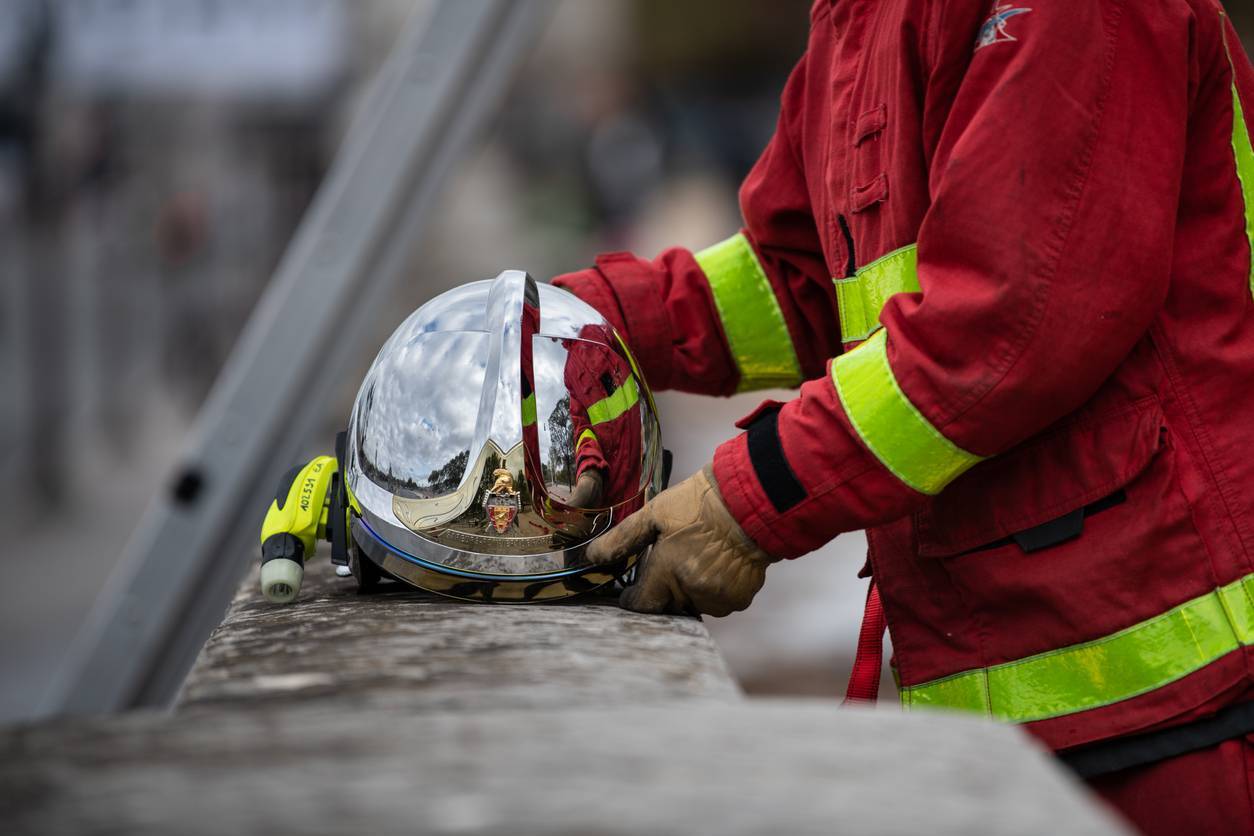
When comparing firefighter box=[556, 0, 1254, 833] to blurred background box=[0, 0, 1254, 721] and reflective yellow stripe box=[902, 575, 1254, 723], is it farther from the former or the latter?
blurred background box=[0, 0, 1254, 721]

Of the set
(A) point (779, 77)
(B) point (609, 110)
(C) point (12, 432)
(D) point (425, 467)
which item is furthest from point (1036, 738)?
(A) point (779, 77)

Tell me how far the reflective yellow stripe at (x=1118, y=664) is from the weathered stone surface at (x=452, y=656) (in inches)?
16.6

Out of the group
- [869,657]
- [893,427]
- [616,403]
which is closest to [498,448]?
[616,403]

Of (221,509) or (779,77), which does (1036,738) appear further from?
(779,77)

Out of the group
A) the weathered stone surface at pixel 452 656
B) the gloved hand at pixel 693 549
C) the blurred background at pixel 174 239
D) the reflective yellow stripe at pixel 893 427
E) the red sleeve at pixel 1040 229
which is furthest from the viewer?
the blurred background at pixel 174 239

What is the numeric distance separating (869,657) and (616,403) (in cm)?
58

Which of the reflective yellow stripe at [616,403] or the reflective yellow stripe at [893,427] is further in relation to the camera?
the reflective yellow stripe at [616,403]

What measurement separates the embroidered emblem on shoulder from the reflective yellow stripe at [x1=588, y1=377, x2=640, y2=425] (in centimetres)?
72

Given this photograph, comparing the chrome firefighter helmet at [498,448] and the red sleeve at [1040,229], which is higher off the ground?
the red sleeve at [1040,229]

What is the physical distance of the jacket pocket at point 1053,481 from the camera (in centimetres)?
200

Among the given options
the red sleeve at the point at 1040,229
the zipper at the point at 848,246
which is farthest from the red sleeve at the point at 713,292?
the red sleeve at the point at 1040,229

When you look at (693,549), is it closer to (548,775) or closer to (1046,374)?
(1046,374)

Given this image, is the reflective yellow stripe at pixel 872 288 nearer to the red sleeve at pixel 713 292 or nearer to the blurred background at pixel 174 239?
the red sleeve at pixel 713 292

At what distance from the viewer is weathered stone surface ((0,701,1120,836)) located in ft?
4.07
